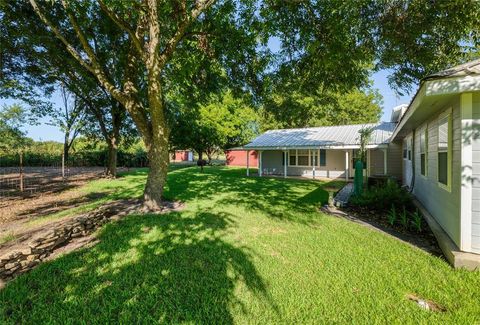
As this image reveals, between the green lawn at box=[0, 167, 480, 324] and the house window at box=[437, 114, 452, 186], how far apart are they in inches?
63.4

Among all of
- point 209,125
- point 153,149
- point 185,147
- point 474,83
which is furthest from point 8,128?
point 474,83

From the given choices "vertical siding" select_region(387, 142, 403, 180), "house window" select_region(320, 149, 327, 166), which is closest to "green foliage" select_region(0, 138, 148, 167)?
"house window" select_region(320, 149, 327, 166)

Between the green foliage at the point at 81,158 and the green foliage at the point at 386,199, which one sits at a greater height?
the green foliage at the point at 81,158

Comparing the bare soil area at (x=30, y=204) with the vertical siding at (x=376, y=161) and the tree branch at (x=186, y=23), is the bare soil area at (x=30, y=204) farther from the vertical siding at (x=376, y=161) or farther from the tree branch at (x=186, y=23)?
the vertical siding at (x=376, y=161)

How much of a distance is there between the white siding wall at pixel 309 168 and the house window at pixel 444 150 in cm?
1288

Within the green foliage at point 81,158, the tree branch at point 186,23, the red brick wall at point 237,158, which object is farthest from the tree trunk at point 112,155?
the red brick wall at point 237,158

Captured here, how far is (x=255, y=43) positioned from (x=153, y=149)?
4575 millimetres

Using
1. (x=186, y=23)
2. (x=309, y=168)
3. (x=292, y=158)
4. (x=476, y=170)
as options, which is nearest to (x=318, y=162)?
(x=309, y=168)

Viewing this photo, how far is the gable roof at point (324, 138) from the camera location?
1551 centimetres

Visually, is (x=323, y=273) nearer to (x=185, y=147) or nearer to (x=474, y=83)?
(x=474, y=83)

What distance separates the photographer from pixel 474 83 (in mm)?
3297

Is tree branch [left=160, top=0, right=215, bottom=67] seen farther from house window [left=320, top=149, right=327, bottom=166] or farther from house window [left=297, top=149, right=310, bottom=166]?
house window [left=297, top=149, right=310, bottom=166]

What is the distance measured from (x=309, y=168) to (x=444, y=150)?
14.2 metres

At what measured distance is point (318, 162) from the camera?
18.4 meters
